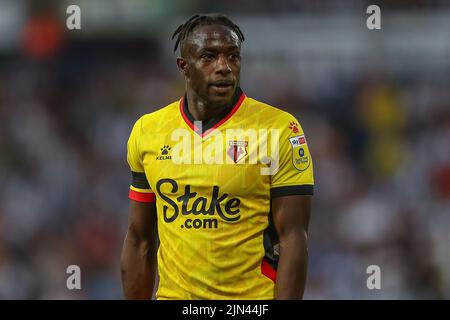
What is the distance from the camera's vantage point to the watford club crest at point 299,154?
14.6 ft

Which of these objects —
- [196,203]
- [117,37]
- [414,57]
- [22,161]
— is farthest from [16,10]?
[196,203]

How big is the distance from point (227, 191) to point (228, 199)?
0.14 ft

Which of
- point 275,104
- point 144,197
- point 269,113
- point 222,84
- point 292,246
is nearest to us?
point 292,246

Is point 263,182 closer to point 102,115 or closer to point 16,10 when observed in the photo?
point 102,115

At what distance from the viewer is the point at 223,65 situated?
4395 mm

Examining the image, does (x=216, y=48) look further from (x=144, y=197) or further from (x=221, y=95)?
(x=144, y=197)

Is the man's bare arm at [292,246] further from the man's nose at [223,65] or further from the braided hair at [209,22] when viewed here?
the braided hair at [209,22]

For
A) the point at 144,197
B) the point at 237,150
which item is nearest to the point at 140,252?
the point at 144,197

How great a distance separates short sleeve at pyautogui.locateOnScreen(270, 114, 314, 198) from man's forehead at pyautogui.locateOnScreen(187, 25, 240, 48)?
48 centimetres

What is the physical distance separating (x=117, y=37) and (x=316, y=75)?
8.44 ft

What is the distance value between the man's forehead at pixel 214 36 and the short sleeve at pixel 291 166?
0.48 metres

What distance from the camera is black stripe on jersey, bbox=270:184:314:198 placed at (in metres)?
4.39

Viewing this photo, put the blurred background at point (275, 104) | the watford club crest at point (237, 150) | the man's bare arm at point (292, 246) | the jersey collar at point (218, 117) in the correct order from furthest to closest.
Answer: the blurred background at point (275, 104) < the jersey collar at point (218, 117) < the watford club crest at point (237, 150) < the man's bare arm at point (292, 246)

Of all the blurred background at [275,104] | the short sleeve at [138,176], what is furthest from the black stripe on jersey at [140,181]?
the blurred background at [275,104]
